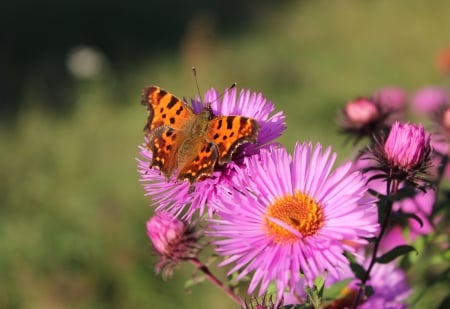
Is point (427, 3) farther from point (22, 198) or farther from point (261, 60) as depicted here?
point (22, 198)

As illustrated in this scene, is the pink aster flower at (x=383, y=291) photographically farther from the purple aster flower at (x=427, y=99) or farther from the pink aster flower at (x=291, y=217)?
the purple aster flower at (x=427, y=99)

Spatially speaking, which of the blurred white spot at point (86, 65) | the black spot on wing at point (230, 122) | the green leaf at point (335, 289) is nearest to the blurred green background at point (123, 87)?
the blurred white spot at point (86, 65)

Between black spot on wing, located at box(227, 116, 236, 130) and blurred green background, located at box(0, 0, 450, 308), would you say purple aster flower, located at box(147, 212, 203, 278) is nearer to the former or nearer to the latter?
black spot on wing, located at box(227, 116, 236, 130)

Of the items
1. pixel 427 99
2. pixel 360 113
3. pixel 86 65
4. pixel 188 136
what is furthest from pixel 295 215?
pixel 86 65

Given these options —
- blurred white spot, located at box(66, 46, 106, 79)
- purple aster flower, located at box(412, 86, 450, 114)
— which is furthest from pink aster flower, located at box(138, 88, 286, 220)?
blurred white spot, located at box(66, 46, 106, 79)

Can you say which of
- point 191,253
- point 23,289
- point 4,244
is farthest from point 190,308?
point 191,253

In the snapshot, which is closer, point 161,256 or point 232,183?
point 232,183
